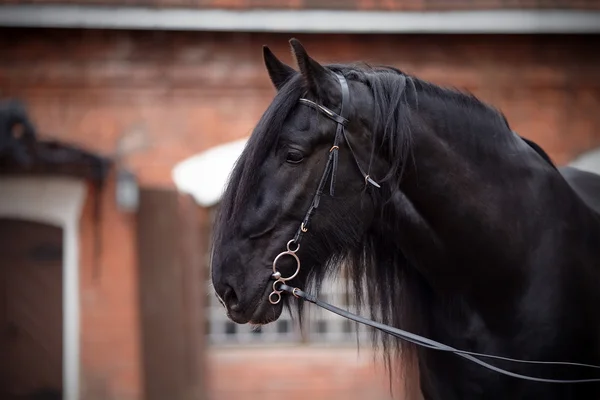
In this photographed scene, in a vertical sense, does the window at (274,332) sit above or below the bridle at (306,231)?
below

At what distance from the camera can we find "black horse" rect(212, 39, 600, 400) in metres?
2.86

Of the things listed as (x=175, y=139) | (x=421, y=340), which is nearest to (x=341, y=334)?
(x=175, y=139)

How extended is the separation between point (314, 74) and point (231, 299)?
857mm

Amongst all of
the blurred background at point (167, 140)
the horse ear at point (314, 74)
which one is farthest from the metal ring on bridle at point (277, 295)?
the blurred background at point (167, 140)

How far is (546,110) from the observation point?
321 inches

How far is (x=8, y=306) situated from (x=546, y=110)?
18.7 feet

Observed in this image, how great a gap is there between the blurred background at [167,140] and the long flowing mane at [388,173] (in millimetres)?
4410

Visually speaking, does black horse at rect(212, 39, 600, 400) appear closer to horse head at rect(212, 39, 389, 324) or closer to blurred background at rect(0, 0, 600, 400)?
horse head at rect(212, 39, 389, 324)

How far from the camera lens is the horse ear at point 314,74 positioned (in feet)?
9.26

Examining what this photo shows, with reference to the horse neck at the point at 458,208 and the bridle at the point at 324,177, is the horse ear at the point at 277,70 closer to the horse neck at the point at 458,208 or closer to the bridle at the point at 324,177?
the bridle at the point at 324,177

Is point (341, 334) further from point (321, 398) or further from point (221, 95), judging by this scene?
point (221, 95)

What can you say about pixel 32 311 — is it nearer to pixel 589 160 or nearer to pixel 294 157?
pixel 589 160

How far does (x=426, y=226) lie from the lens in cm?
303

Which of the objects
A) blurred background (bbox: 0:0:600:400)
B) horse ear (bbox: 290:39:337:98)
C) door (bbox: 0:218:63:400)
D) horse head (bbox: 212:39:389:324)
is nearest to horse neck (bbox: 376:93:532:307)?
horse head (bbox: 212:39:389:324)
